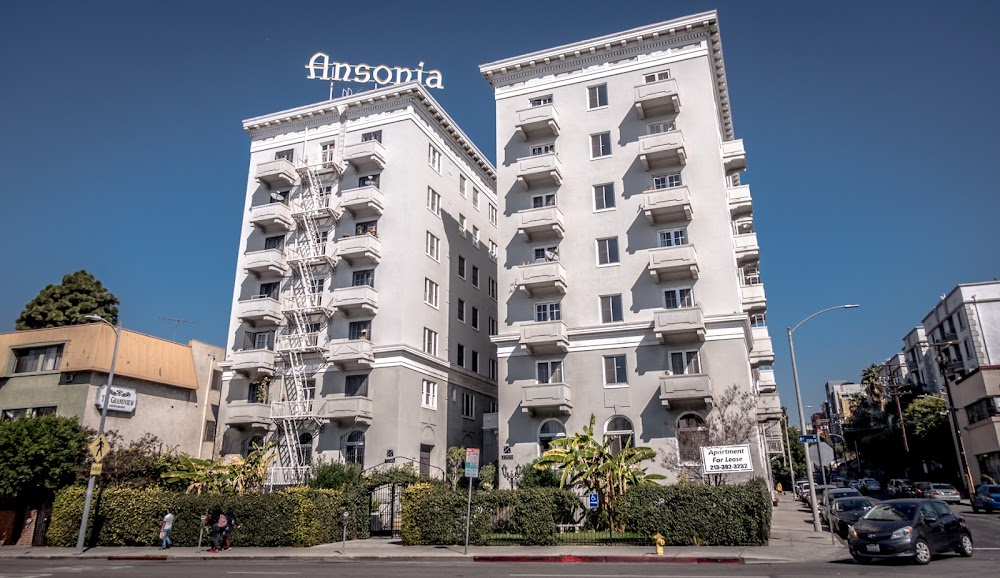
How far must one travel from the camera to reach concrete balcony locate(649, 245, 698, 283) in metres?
38.8

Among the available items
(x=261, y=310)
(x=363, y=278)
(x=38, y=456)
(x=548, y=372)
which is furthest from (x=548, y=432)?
(x=38, y=456)

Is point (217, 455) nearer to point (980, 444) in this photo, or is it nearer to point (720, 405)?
point (720, 405)

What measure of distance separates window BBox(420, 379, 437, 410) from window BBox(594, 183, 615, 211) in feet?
53.9

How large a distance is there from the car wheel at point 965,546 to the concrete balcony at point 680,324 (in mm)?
18314

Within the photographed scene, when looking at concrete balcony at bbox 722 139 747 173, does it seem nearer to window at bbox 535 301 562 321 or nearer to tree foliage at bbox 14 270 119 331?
window at bbox 535 301 562 321

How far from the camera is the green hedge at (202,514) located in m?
28.2

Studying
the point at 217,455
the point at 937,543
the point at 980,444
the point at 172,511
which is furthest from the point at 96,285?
the point at 980,444

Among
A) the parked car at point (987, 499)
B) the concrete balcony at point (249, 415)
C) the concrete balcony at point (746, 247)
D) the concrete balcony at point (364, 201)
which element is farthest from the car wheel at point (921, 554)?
the concrete balcony at point (364, 201)

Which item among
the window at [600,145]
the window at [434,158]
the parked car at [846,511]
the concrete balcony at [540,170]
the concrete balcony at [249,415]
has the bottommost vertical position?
the parked car at [846,511]

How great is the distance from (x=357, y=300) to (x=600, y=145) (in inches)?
758

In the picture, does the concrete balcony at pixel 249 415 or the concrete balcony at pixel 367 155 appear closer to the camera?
the concrete balcony at pixel 249 415

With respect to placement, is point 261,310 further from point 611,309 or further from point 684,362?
point 684,362

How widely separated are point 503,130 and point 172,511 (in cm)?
3108

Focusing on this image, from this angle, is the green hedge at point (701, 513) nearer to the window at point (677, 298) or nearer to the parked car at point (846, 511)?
the parked car at point (846, 511)
